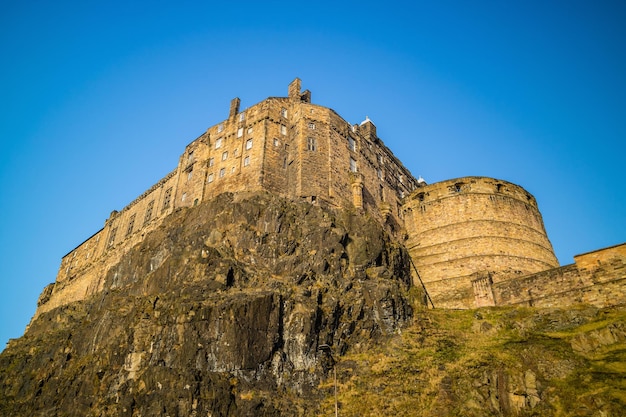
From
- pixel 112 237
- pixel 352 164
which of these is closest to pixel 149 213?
pixel 112 237

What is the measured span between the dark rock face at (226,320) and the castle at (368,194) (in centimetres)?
417

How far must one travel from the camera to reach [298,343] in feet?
90.3

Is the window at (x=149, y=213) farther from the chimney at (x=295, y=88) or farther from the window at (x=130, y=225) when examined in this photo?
the chimney at (x=295, y=88)

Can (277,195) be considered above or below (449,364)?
above

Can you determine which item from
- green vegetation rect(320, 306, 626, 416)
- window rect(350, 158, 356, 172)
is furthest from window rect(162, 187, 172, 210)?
green vegetation rect(320, 306, 626, 416)

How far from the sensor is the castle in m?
40.5

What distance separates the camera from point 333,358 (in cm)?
2783

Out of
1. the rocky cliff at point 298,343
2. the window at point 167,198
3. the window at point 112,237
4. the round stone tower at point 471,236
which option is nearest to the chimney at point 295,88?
the rocky cliff at point 298,343

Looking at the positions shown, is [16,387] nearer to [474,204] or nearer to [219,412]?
[219,412]

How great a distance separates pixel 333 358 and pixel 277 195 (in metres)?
15.2

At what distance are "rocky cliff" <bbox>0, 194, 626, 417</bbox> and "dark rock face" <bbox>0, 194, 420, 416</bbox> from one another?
0.08 metres

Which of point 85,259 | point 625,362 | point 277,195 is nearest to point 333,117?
point 277,195

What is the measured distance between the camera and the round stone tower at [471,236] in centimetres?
4075

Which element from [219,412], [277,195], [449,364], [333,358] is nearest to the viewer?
[219,412]
